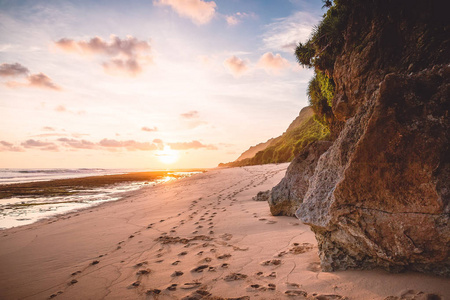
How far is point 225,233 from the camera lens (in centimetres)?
543

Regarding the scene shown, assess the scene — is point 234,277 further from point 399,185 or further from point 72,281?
point 72,281

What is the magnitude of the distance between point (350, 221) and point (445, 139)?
1.38 meters

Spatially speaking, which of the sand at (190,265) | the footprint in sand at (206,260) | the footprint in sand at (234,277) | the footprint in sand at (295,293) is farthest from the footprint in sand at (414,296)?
the footprint in sand at (206,260)

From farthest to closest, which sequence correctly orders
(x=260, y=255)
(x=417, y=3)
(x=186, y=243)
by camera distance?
1. (x=417, y=3)
2. (x=186, y=243)
3. (x=260, y=255)

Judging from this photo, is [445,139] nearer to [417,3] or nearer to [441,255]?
[441,255]

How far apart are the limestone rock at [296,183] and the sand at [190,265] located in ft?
1.39

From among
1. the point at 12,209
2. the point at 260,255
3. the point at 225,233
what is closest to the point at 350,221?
the point at 260,255

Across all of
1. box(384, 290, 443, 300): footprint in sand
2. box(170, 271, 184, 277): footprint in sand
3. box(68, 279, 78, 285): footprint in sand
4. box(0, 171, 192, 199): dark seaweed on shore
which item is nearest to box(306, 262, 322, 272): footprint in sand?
box(384, 290, 443, 300): footprint in sand

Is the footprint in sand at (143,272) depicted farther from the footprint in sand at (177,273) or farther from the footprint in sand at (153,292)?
the footprint in sand at (153,292)

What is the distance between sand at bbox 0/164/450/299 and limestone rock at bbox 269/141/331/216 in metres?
0.42

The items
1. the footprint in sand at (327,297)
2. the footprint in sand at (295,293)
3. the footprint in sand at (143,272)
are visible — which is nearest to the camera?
the footprint in sand at (327,297)

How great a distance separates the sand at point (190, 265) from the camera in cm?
265

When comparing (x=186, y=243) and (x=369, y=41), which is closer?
(x=186, y=243)

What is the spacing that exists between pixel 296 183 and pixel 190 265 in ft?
12.6
